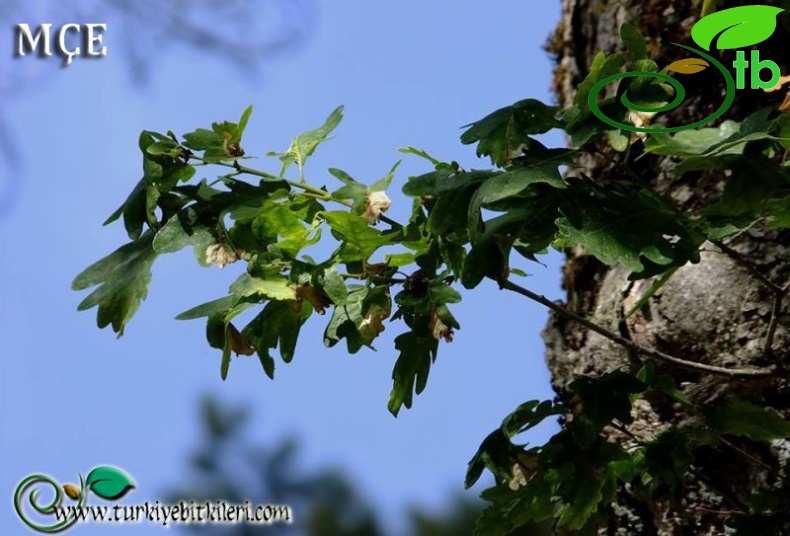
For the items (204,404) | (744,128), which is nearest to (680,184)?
(744,128)

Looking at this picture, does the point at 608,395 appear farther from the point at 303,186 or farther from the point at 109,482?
the point at 109,482

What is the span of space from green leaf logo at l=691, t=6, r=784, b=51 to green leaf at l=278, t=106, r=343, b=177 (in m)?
0.56

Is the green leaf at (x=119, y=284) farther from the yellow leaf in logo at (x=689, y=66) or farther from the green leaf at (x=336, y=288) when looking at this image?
the yellow leaf in logo at (x=689, y=66)

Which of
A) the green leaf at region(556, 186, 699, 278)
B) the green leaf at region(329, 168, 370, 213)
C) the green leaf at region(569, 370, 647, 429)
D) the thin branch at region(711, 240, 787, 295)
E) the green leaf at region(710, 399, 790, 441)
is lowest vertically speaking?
the green leaf at region(710, 399, 790, 441)

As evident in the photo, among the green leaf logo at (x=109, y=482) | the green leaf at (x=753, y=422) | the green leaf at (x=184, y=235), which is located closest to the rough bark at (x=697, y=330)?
the green leaf at (x=753, y=422)

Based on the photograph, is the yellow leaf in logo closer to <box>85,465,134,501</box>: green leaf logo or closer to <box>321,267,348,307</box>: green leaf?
<box>321,267,348,307</box>: green leaf

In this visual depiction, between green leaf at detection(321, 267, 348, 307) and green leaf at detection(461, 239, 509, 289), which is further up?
green leaf at detection(321, 267, 348, 307)

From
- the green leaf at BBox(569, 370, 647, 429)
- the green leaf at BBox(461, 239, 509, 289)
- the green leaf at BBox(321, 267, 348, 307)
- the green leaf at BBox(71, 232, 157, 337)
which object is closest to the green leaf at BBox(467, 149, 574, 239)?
the green leaf at BBox(461, 239, 509, 289)

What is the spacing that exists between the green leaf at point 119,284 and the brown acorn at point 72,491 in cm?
58

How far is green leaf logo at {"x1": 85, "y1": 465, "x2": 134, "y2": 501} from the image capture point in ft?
5.57

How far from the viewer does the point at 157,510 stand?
168 centimetres

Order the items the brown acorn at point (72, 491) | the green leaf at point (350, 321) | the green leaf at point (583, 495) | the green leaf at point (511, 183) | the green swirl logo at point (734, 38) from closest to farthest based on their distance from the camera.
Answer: the green leaf at point (511, 183)
the green leaf at point (350, 321)
the green leaf at point (583, 495)
the green swirl logo at point (734, 38)
the brown acorn at point (72, 491)

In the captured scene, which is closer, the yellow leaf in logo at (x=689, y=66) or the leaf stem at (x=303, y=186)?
the leaf stem at (x=303, y=186)

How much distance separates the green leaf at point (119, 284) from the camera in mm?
1172
